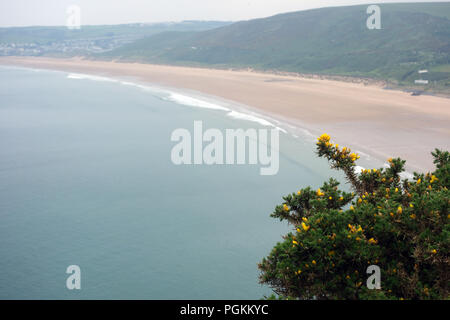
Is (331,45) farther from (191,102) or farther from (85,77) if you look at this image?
(191,102)

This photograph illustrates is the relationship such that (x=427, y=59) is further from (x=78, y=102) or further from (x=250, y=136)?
(x=78, y=102)

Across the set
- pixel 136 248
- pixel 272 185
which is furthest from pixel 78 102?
pixel 136 248

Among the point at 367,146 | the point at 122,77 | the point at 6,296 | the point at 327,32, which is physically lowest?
the point at 6,296

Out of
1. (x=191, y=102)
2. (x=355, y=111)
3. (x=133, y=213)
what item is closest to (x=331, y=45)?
(x=191, y=102)

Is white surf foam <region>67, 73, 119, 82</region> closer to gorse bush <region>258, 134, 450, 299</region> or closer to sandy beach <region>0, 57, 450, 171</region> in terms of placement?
sandy beach <region>0, 57, 450, 171</region>

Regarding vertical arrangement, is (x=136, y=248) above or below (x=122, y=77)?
below

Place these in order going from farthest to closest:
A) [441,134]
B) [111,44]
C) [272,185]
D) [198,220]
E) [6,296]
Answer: [111,44], [441,134], [272,185], [198,220], [6,296]

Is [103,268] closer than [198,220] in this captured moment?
Yes

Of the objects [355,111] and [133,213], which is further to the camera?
[355,111]
